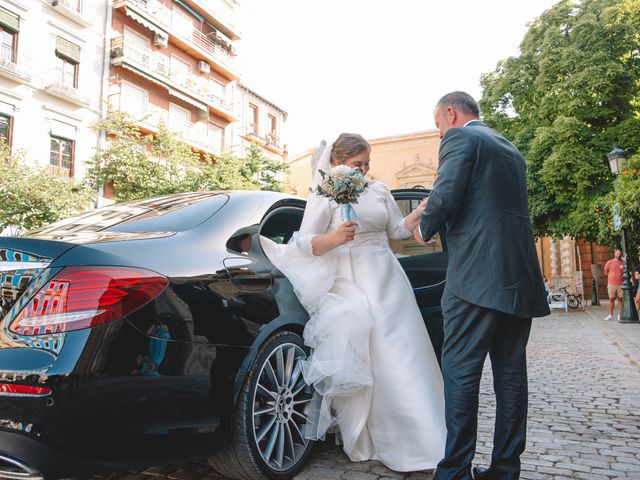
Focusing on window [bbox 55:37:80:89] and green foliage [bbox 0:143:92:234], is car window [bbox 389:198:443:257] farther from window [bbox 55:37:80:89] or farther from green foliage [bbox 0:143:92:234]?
window [bbox 55:37:80:89]

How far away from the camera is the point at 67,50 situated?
20875 mm

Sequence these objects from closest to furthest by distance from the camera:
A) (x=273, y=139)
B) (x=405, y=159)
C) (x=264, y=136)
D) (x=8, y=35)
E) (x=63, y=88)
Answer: (x=8, y=35) < (x=63, y=88) < (x=264, y=136) < (x=273, y=139) < (x=405, y=159)

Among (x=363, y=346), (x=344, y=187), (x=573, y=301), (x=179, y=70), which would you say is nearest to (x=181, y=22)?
(x=179, y=70)

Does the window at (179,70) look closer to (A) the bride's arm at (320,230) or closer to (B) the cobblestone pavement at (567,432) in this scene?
(B) the cobblestone pavement at (567,432)

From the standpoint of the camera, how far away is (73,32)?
69.5ft

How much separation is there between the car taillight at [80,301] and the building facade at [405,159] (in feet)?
119

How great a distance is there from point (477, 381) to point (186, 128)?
1051 inches

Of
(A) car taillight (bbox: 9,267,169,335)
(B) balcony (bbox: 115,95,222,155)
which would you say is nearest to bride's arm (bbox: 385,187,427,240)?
(A) car taillight (bbox: 9,267,169,335)

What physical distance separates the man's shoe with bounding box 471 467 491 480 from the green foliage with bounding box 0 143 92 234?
1555 centimetres

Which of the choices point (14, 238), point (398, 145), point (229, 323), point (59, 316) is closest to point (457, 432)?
point (229, 323)

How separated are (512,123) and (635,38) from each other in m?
5.00

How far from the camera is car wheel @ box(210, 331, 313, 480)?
233cm

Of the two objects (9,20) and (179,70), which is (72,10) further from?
(179,70)

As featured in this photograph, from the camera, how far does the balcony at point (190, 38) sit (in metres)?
23.8
